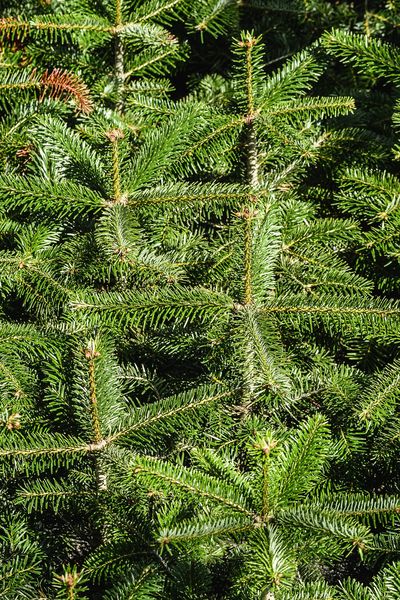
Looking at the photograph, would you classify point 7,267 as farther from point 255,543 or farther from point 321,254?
point 255,543

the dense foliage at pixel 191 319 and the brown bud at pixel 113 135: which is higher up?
the brown bud at pixel 113 135

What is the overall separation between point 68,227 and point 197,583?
103 centimetres

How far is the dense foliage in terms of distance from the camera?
53.4 inches

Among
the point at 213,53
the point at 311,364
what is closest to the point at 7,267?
the point at 311,364

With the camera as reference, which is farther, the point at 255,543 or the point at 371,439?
the point at 371,439

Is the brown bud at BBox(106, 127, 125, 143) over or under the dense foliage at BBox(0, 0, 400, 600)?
over

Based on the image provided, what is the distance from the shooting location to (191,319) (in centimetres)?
157

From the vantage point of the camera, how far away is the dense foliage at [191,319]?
1357mm

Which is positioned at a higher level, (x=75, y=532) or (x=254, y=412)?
(x=254, y=412)

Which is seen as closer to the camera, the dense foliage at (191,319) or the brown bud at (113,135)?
the dense foliage at (191,319)

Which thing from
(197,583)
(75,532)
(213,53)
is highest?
(213,53)

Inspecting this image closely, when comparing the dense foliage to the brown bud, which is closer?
the dense foliage

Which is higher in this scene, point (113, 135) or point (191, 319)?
point (113, 135)

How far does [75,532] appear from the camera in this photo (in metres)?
1.66
